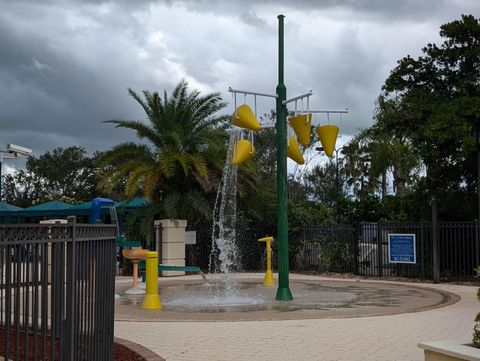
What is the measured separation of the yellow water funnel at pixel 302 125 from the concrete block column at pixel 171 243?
964 centimetres

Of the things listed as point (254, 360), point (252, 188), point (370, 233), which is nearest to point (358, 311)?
point (254, 360)

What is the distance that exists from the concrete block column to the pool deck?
11477 mm

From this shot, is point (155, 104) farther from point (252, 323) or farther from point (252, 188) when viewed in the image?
point (252, 323)

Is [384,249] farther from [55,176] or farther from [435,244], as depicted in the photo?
[55,176]

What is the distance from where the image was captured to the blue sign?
20.0 metres

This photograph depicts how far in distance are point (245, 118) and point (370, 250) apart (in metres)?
10.5

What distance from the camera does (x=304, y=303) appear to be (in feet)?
44.7

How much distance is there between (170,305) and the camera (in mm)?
13680

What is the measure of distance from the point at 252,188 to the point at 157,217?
3.78 meters

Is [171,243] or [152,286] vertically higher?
[171,243]

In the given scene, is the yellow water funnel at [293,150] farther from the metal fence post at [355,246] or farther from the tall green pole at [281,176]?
the metal fence post at [355,246]

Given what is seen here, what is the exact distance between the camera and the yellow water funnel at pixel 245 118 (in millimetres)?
13508

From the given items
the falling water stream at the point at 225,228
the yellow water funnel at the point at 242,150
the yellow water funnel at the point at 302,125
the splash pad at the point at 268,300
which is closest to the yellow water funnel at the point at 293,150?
the yellow water funnel at the point at 302,125

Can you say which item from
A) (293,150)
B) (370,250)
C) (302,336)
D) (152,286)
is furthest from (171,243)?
(302,336)
